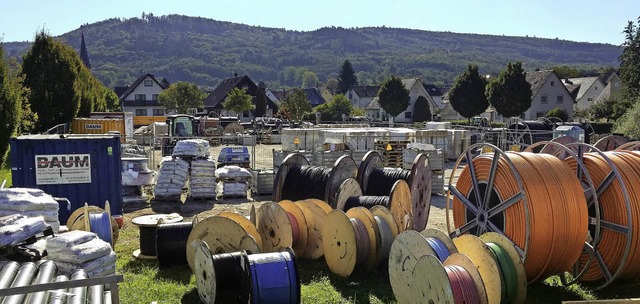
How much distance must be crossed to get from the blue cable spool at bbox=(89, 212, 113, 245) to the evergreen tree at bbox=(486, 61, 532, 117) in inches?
1745

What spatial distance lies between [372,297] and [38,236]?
4.98 metres

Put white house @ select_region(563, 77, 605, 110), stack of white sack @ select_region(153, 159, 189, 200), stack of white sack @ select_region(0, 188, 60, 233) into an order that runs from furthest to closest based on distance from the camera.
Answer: white house @ select_region(563, 77, 605, 110), stack of white sack @ select_region(153, 159, 189, 200), stack of white sack @ select_region(0, 188, 60, 233)

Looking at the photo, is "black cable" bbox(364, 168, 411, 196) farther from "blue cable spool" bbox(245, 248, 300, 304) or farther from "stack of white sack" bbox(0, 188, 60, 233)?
"stack of white sack" bbox(0, 188, 60, 233)

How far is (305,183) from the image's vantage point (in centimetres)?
1345

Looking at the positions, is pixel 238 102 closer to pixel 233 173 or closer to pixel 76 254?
pixel 233 173

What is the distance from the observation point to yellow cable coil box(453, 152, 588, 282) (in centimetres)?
840

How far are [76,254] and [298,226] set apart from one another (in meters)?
4.06

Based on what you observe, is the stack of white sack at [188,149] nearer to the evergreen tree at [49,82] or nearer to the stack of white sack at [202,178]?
the stack of white sack at [202,178]

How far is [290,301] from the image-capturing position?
25.2ft

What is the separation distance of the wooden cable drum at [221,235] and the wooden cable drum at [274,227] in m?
0.90

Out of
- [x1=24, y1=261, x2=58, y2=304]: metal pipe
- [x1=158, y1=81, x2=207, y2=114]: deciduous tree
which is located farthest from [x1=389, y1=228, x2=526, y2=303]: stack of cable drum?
[x1=158, y1=81, x2=207, y2=114]: deciduous tree

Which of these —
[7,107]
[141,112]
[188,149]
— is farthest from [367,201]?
[141,112]

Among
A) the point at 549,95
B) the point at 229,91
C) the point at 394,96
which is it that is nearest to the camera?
the point at 394,96

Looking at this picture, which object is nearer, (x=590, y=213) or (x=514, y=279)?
(x=514, y=279)
